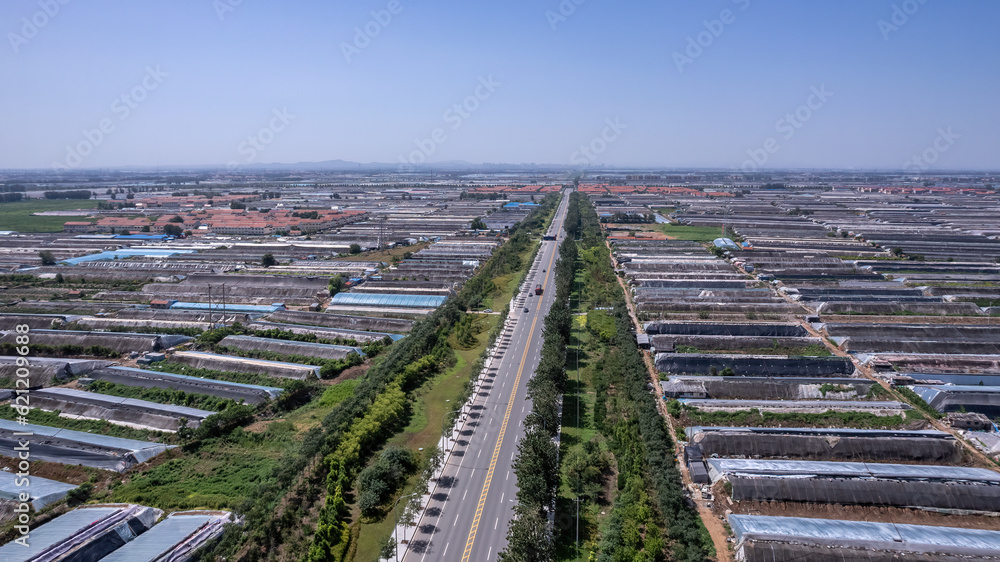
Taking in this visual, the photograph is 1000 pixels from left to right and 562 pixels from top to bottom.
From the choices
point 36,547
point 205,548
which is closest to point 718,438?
point 205,548

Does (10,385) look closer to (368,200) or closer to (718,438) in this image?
(718,438)

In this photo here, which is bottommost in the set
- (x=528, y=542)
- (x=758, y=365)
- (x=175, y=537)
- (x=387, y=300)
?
(x=175, y=537)

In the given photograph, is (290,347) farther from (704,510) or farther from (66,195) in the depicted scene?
(66,195)

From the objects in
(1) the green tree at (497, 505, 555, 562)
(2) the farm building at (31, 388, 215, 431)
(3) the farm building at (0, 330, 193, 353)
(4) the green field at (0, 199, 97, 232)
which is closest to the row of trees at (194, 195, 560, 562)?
(1) the green tree at (497, 505, 555, 562)

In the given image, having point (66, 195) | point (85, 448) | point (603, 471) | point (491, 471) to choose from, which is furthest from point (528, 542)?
point (66, 195)

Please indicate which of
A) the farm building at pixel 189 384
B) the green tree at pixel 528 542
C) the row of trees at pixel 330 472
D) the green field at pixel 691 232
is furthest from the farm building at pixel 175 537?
the green field at pixel 691 232

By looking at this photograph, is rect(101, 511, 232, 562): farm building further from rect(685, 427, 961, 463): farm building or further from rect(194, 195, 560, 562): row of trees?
rect(685, 427, 961, 463): farm building
